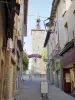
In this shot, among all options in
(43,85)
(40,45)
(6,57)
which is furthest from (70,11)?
(40,45)

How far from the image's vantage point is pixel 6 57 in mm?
8797

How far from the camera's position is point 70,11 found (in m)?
14.9

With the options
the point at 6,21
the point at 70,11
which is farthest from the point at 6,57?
the point at 70,11

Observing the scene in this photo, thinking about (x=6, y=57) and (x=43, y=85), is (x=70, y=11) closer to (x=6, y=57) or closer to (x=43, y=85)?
(x=43, y=85)

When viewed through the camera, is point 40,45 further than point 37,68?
Yes

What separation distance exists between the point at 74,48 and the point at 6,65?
5449 mm

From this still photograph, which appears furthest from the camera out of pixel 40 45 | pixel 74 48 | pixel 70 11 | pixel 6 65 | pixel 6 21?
pixel 40 45

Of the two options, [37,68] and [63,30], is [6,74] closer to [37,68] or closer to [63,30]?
[63,30]

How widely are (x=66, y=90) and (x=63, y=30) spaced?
17.4ft

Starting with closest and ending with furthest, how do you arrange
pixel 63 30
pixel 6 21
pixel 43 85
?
1. pixel 6 21
2. pixel 43 85
3. pixel 63 30

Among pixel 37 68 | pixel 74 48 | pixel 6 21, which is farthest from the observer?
pixel 37 68

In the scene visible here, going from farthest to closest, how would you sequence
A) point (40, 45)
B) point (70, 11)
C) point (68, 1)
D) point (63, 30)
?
point (40, 45) → point (63, 30) → point (68, 1) → point (70, 11)

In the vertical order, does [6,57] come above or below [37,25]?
below

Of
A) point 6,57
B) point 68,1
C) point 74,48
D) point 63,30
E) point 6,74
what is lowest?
point 6,74
